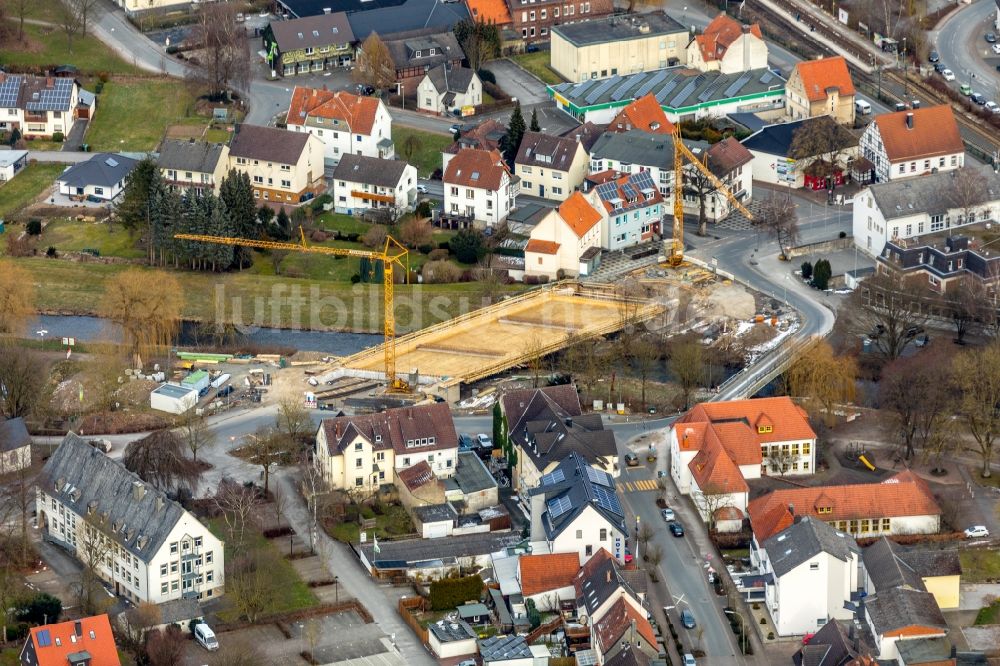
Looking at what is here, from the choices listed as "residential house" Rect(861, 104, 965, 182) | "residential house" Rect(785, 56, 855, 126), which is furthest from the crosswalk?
"residential house" Rect(785, 56, 855, 126)

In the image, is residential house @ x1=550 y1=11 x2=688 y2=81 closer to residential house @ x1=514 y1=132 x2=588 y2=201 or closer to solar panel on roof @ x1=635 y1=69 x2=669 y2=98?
solar panel on roof @ x1=635 y1=69 x2=669 y2=98

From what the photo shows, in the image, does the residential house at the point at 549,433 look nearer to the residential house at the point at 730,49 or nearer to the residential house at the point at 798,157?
the residential house at the point at 798,157

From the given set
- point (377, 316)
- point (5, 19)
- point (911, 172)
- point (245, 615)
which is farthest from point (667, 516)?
point (5, 19)

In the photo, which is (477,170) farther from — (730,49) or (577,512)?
(577,512)

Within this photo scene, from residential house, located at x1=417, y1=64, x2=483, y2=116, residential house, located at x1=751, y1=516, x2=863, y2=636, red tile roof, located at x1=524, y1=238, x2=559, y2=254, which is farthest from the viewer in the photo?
residential house, located at x1=417, y1=64, x2=483, y2=116

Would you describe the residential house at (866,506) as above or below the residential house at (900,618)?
above

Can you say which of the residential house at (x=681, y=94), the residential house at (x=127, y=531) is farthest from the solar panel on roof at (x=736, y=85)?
the residential house at (x=127, y=531)
